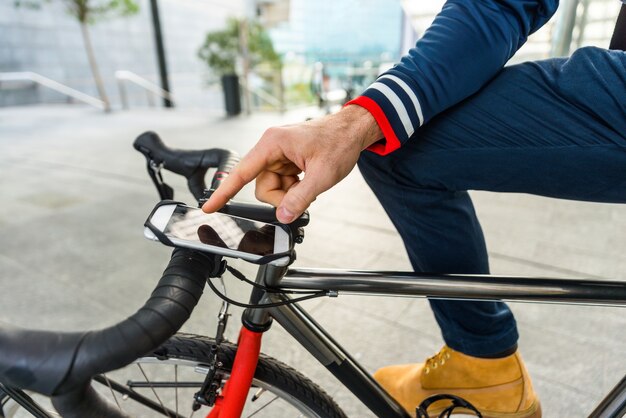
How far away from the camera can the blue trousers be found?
1.98 feet

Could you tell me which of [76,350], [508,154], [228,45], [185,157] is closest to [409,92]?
[508,154]

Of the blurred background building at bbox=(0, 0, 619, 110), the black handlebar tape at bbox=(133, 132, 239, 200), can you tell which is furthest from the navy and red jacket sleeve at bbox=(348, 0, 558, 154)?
the blurred background building at bbox=(0, 0, 619, 110)

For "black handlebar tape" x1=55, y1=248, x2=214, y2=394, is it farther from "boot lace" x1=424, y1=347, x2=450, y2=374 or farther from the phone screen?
"boot lace" x1=424, y1=347, x2=450, y2=374

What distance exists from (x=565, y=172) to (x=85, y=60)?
13726mm

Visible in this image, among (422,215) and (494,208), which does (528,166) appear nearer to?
(422,215)

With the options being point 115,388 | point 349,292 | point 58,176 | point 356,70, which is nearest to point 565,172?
point 349,292

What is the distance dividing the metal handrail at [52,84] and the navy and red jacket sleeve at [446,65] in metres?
10.4

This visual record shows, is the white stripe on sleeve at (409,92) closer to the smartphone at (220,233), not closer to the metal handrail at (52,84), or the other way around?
the smartphone at (220,233)

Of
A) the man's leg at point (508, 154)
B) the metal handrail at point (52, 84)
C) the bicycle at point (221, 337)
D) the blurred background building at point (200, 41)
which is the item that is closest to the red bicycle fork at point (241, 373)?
the bicycle at point (221, 337)

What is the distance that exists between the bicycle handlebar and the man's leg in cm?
46

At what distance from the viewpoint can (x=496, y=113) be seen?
0.65 m

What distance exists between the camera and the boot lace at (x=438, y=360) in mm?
924

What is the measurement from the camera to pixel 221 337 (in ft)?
2.32

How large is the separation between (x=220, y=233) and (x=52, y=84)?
12.7 m
